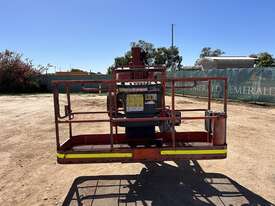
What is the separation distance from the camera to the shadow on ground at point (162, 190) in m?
4.85

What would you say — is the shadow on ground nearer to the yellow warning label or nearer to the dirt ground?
the dirt ground

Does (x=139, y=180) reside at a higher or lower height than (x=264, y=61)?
lower

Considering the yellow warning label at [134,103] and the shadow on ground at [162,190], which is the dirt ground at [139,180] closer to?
the shadow on ground at [162,190]

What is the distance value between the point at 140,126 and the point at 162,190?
1.16 meters

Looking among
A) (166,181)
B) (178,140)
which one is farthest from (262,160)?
(166,181)

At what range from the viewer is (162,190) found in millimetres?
5270

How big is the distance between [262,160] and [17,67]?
37.6m

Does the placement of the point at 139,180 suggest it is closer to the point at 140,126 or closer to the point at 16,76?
the point at 140,126

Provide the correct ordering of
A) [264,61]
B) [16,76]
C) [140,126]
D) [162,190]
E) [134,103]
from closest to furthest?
1. [162,190]
2. [134,103]
3. [140,126]
4. [16,76]
5. [264,61]

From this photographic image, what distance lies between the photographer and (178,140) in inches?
246

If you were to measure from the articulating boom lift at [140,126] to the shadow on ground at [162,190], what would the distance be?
0.60 metres

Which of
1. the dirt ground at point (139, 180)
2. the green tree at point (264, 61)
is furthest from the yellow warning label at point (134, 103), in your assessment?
the green tree at point (264, 61)

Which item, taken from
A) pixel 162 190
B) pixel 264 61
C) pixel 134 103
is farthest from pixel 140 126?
pixel 264 61

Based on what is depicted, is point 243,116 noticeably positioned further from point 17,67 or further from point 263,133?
point 17,67
